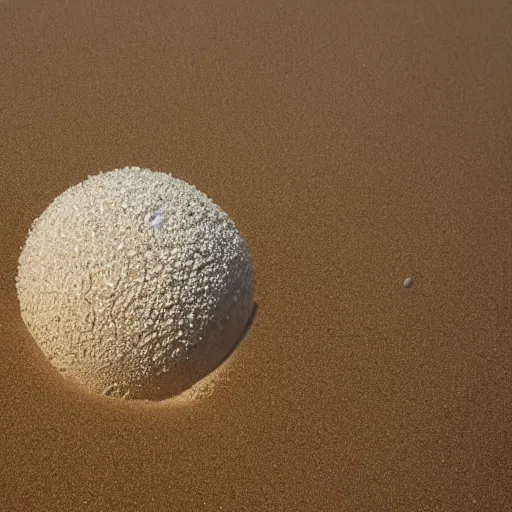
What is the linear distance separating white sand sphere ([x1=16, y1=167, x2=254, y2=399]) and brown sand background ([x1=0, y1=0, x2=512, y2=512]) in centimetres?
21

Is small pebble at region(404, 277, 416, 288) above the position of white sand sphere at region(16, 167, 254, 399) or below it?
above

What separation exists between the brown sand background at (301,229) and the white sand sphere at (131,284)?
21 centimetres

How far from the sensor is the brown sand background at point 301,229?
2.19 metres

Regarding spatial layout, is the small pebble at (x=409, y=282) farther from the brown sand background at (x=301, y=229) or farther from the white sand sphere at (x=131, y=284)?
the white sand sphere at (x=131, y=284)

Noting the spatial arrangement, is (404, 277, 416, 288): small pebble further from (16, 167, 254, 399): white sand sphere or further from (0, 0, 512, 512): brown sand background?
(16, 167, 254, 399): white sand sphere

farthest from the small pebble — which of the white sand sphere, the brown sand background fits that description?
the white sand sphere

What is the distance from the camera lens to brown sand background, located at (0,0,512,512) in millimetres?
2191

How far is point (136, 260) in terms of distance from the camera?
193cm

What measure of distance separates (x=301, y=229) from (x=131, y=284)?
1239 mm

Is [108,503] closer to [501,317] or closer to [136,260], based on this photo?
[136,260]

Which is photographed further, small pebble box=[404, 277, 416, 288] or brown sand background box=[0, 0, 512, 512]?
small pebble box=[404, 277, 416, 288]

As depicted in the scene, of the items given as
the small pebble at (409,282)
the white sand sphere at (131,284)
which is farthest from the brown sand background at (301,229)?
the white sand sphere at (131,284)

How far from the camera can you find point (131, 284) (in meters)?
1.92

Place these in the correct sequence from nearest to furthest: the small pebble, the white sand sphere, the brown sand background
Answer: the white sand sphere → the brown sand background → the small pebble
